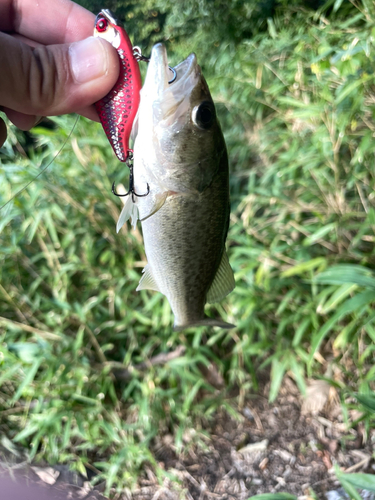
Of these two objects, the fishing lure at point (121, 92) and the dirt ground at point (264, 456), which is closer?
the fishing lure at point (121, 92)

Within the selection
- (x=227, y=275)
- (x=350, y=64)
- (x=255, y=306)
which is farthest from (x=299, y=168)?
(x=227, y=275)

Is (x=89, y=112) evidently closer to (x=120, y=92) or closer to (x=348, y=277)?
(x=120, y=92)

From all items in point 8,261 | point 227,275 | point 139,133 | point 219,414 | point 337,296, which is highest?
point 139,133

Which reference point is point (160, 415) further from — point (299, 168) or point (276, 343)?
point (299, 168)

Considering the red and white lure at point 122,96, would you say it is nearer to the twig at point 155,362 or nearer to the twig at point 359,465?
the twig at point 155,362

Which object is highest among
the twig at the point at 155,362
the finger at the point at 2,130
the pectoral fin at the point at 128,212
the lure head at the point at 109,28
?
the lure head at the point at 109,28

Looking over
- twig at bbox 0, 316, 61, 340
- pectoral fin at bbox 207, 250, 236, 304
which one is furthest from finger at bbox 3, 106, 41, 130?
twig at bbox 0, 316, 61, 340

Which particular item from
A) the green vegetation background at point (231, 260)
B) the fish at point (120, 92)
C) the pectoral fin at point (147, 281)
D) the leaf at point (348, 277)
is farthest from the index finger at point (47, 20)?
the leaf at point (348, 277)
